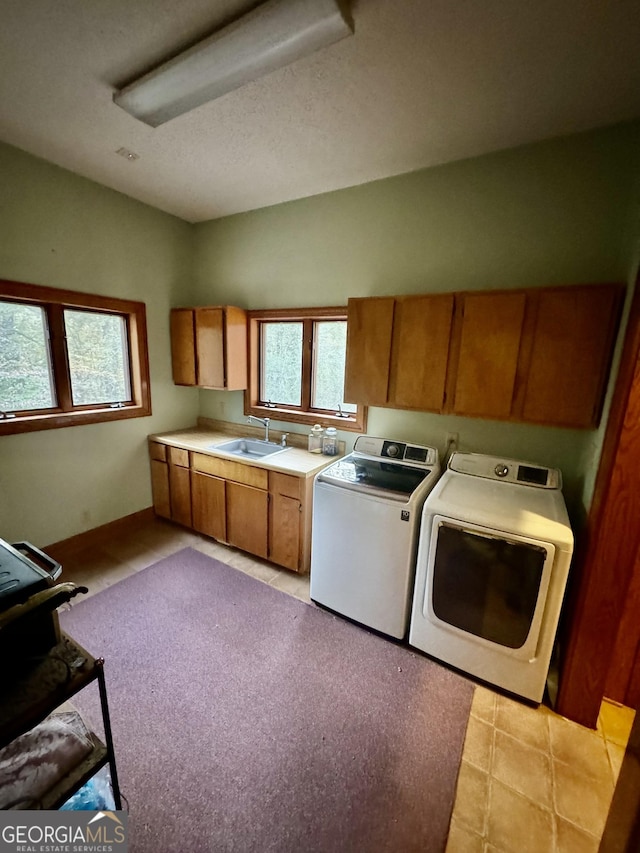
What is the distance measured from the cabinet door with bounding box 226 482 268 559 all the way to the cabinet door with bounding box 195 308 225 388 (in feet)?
3.47

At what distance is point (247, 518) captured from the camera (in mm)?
2852

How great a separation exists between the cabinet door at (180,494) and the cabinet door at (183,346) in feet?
2.91

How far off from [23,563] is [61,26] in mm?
2052

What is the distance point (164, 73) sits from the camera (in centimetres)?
156

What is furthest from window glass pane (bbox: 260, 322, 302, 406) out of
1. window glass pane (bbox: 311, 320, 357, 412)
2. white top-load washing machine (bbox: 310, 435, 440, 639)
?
white top-load washing machine (bbox: 310, 435, 440, 639)

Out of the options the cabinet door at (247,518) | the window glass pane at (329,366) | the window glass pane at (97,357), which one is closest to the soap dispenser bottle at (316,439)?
the window glass pane at (329,366)

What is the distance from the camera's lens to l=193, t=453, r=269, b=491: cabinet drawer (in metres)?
2.71

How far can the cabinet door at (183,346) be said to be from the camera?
333 cm

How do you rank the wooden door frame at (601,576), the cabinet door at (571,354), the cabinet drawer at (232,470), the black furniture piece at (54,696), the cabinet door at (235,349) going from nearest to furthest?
the black furniture piece at (54,696) → the wooden door frame at (601,576) → the cabinet door at (571,354) → the cabinet drawer at (232,470) → the cabinet door at (235,349)

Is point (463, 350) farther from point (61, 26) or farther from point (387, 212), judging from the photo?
point (61, 26)

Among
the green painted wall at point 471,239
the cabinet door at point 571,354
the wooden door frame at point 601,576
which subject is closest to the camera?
the wooden door frame at point 601,576

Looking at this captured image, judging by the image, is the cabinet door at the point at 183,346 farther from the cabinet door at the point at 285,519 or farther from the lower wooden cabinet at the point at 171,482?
the cabinet door at the point at 285,519

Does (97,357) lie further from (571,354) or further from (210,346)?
(571,354)

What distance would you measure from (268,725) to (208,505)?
5.85 ft
